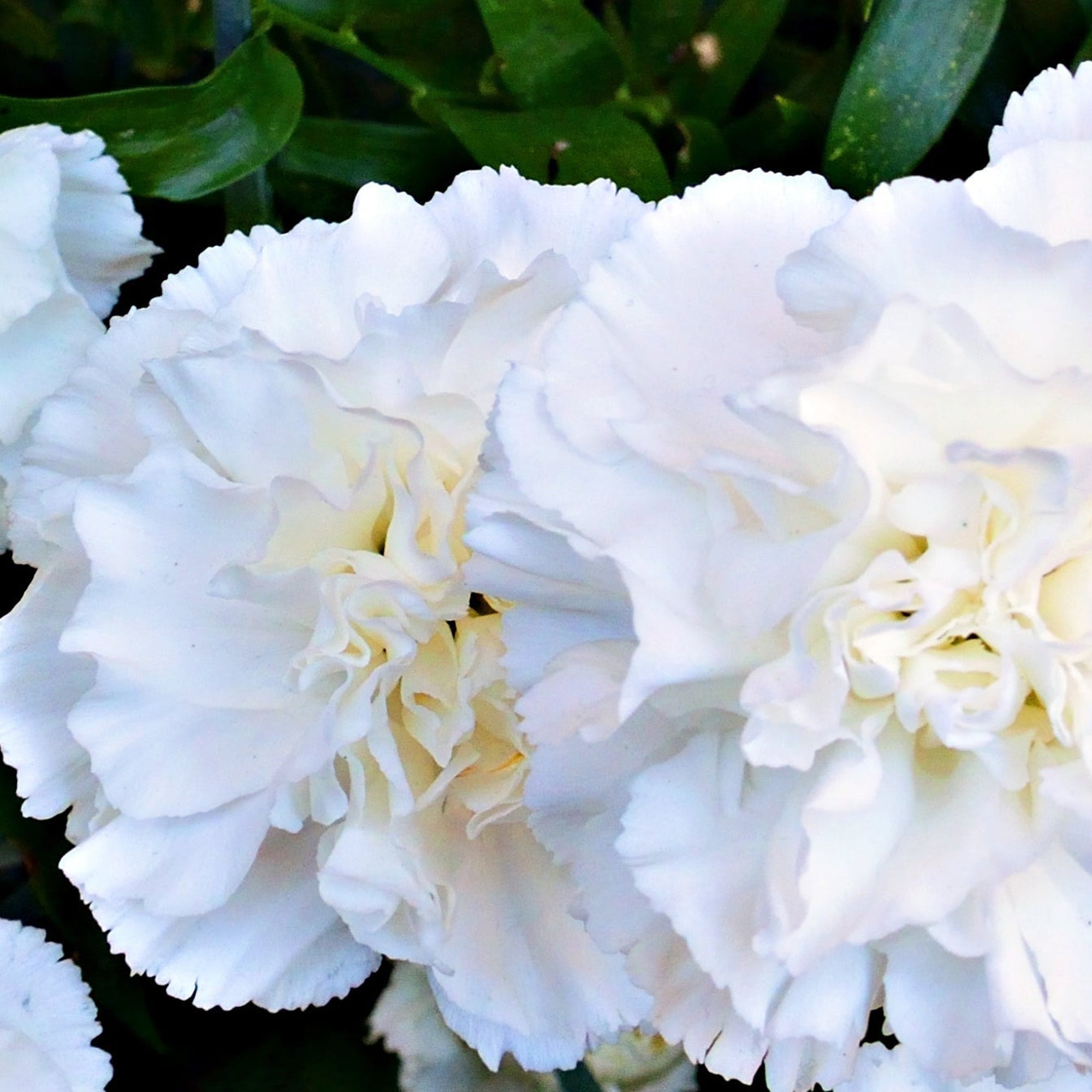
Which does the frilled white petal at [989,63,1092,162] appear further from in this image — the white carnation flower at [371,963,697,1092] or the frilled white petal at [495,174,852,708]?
the white carnation flower at [371,963,697,1092]

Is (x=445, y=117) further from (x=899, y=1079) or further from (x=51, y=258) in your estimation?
(x=899, y=1079)

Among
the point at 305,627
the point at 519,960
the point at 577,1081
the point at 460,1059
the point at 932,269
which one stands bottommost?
the point at 460,1059

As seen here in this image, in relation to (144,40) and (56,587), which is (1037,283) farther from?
(144,40)

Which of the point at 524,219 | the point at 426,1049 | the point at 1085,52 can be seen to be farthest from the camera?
the point at 426,1049

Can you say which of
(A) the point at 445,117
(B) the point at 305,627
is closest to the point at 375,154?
(A) the point at 445,117

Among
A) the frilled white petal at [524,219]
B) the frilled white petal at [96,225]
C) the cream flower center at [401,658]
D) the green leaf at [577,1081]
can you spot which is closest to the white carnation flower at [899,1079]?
the green leaf at [577,1081]

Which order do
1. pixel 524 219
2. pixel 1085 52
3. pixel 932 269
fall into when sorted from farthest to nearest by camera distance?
pixel 1085 52, pixel 524 219, pixel 932 269

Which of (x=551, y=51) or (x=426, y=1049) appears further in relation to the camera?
(x=426, y=1049)
